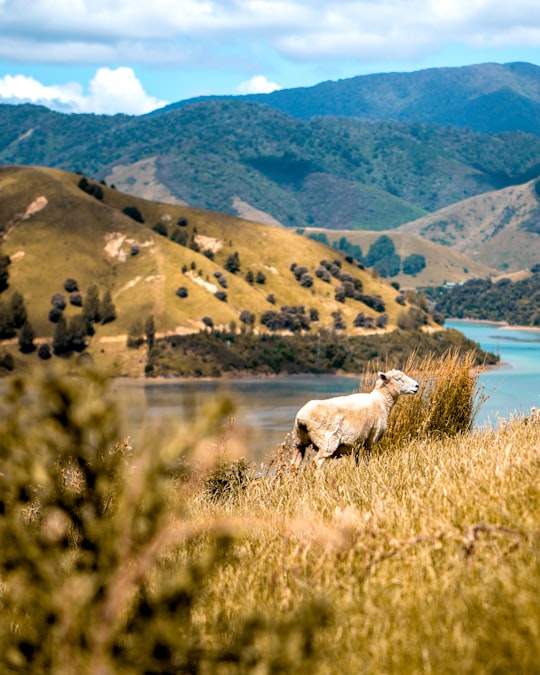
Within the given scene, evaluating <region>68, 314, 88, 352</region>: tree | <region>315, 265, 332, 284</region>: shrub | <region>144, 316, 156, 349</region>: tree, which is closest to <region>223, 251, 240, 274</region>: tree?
<region>315, 265, 332, 284</region>: shrub

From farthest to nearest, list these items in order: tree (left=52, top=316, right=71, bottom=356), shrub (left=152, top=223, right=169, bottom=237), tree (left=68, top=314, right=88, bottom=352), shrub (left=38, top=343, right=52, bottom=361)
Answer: shrub (left=152, top=223, right=169, bottom=237) → tree (left=68, top=314, right=88, bottom=352) → shrub (left=38, top=343, right=52, bottom=361) → tree (left=52, top=316, right=71, bottom=356)

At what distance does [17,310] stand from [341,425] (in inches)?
5446

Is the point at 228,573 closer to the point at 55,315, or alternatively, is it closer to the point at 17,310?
the point at 17,310

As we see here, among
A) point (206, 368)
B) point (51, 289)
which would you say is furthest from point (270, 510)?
point (51, 289)

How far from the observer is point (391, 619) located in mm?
6094

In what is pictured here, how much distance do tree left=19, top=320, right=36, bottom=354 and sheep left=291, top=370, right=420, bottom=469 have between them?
134 meters

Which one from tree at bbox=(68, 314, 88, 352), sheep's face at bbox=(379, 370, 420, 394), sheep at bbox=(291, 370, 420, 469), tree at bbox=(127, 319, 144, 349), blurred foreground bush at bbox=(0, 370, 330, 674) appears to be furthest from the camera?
tree at bbox=(127, 319, 144, 349)

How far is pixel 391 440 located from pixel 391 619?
9.58 m

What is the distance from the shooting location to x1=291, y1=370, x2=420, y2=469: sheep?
1398cm

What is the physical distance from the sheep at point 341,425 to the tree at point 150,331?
13138 cm

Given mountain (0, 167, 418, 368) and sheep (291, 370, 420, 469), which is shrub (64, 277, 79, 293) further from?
sheep (291, 370, 420, 469)

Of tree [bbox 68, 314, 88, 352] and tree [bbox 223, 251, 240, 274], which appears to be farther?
tree [bbox 223, 251, 240, 274]

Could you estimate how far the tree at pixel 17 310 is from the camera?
146 metres

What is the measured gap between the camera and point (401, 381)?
14.8 metres
